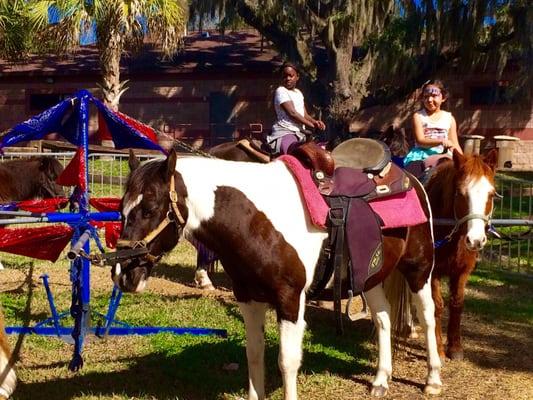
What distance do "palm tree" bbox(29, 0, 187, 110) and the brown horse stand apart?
42.0 ft

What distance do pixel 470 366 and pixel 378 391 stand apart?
3.87ft

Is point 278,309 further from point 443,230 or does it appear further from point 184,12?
point 184,12

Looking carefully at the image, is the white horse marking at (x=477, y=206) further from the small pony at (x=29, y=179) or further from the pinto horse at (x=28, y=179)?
the small pony at (x=29, y=179)

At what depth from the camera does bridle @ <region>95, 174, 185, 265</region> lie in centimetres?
351

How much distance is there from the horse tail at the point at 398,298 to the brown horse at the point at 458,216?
0.91 ft

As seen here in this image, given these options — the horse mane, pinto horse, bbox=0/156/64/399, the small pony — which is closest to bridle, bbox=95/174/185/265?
the horse mane

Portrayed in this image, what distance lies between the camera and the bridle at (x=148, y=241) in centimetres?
351

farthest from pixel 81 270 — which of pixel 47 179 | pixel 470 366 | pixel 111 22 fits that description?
pixel 111 22

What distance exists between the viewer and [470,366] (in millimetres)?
5598

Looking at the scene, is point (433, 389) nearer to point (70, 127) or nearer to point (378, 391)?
point (378, 391)

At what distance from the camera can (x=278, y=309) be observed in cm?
388

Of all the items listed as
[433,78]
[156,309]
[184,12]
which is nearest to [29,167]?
[156,309]

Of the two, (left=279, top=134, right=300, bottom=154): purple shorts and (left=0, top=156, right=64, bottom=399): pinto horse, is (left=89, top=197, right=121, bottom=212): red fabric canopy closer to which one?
(left=279, top=134, right=300, bottom=154): purple shorts

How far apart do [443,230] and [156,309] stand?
320cm
